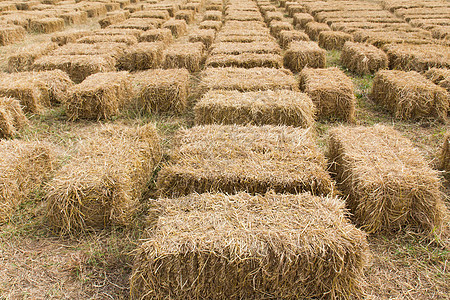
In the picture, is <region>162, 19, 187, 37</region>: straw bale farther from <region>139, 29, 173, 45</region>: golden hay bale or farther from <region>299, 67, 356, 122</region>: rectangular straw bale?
<region>299, 67, 356, 122</region>: rectangular straw bale

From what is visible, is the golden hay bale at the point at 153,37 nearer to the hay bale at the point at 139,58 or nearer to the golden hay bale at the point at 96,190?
the hay bale at the point at 139,58

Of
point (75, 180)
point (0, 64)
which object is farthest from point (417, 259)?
point (0, 64)

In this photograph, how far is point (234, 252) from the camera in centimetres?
296

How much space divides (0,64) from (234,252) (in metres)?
10.9

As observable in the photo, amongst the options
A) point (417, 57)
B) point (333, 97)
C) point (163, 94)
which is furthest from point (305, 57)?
point (163, 94)

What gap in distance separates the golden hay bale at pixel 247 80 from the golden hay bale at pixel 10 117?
3485mm

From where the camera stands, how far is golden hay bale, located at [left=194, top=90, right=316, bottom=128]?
5.83 meters

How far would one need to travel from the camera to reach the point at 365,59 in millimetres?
9227

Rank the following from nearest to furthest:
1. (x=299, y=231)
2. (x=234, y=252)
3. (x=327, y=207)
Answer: (x=234, y=252)
(x=299, y=231)
(x=327, y=207)

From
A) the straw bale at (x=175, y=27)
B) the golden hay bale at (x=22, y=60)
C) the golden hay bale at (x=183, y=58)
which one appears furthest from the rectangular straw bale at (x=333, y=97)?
the straw bale at (x=175, y=27)

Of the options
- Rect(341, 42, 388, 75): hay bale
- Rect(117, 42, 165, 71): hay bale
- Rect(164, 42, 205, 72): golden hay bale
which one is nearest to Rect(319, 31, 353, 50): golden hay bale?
Rect(341, 42, 388, 75): hay bale

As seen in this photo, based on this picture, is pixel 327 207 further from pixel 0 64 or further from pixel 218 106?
pixel 0 64

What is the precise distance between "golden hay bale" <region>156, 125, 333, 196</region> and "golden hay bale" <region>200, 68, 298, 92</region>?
2.16m

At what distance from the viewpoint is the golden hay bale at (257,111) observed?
5.83m
